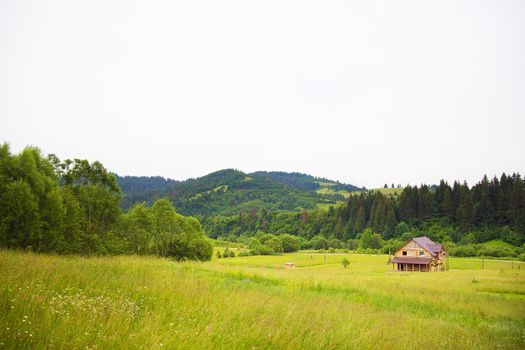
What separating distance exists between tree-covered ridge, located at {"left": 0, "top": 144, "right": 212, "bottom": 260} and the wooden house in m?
43.3

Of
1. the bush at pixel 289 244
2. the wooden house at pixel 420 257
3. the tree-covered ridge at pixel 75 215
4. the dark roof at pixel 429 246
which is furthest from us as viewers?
the bush at pixel 289 244

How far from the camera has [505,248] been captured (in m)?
90.8

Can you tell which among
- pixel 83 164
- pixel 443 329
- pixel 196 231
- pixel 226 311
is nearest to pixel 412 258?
pixel 196 231

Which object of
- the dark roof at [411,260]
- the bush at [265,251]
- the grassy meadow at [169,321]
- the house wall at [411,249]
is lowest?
the bush at [265,251]

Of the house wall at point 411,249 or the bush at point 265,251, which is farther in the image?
the bush at point 265,251

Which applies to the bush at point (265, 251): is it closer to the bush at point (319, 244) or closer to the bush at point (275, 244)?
the bush at point (275, 244)

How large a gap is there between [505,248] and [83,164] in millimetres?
101111

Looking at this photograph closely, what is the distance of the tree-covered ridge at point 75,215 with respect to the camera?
2434 centimetres

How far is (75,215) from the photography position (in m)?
29.9

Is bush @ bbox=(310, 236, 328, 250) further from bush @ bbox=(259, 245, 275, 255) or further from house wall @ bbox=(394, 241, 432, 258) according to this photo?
house wall @ bbox=(394, 241, 432, 258)

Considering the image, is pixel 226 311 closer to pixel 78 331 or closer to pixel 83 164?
pixel 78 331

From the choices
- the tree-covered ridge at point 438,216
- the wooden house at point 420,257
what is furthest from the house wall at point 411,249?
the tree-covered ridge at point 438,216

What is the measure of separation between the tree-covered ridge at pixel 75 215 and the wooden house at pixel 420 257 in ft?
142

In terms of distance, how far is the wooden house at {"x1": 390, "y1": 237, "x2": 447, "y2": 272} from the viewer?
7175 centimetres
